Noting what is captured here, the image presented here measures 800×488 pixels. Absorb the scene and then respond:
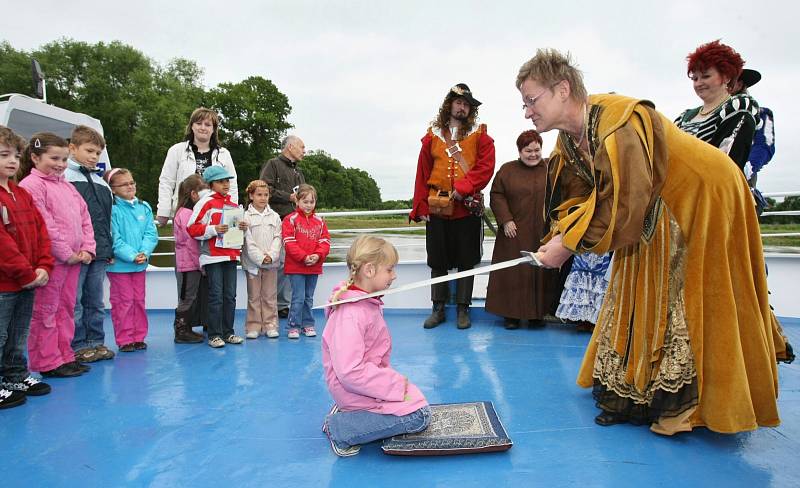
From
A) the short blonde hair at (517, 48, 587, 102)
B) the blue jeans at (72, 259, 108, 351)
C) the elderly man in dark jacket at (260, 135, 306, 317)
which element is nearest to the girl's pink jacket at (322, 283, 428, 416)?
the short blonde hair at (517, 48, 587, 102)

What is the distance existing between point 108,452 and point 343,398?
96cm

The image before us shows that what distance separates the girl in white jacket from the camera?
423cm

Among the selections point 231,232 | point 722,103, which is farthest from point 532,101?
point 231,232

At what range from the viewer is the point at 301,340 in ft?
13.4

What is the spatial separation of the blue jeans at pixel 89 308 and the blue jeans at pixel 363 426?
2330 millimetres

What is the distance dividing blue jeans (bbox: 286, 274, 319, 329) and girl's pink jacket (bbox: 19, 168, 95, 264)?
143 cm

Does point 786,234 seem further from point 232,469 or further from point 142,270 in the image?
point 142,270

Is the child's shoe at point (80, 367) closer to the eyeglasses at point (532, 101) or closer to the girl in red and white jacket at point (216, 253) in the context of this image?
the girl in red and white jacket at point (216, 253)

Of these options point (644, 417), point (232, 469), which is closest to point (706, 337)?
point (644, 417)

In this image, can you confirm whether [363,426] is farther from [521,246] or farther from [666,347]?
[521,246]

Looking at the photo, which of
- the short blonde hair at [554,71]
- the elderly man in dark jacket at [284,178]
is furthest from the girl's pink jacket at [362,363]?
the elderly man in dark jacket at [284,178]

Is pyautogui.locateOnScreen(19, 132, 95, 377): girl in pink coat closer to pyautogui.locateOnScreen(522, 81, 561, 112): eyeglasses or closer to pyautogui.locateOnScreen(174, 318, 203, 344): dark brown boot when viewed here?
pyautogui.locateOnScreen(174, 318, 203, 344): dark brown boot

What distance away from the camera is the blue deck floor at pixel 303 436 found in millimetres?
1902

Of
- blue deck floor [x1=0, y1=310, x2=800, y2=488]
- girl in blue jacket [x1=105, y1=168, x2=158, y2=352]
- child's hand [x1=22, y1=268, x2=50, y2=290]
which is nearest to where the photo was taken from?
blue deck floor [x1=0, y1=310, x2=800, y2=488]
